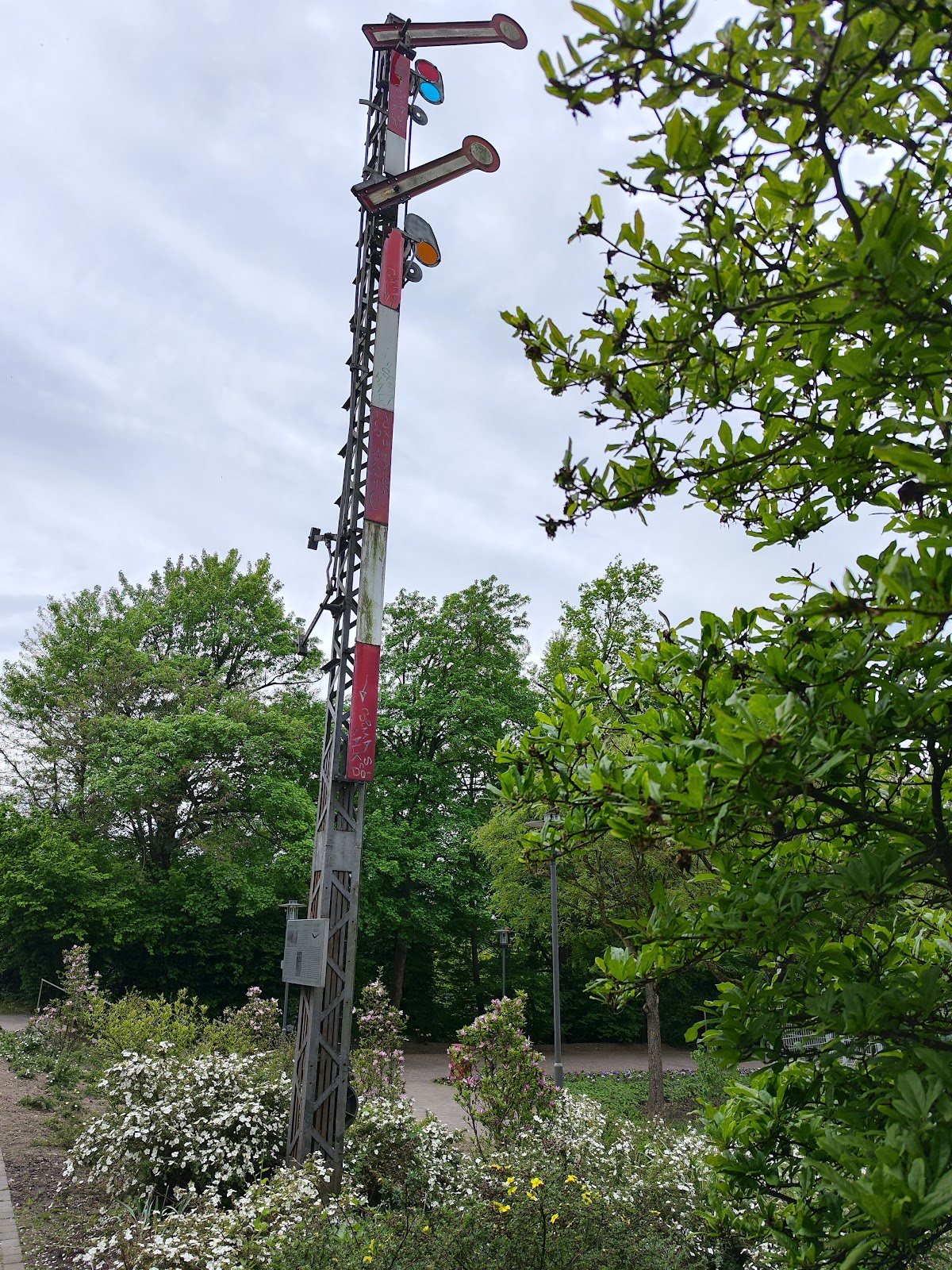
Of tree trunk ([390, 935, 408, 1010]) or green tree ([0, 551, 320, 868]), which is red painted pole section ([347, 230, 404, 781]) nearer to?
green tree ([0, 551, 320, 868])

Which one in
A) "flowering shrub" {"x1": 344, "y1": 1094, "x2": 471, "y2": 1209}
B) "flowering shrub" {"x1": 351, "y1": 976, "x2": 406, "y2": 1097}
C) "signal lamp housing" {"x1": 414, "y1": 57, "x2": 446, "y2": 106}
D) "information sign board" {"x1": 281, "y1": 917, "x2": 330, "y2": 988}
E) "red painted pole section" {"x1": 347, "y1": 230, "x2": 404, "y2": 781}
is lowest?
"flowering shrub" {"x1": 344, "y1": 1094, "x2": 471, "y2": 1209}

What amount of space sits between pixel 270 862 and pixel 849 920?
17704mm

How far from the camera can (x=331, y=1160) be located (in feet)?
20.2

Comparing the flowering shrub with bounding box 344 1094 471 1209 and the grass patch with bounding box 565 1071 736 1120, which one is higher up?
the flowering shrub with bounding box 344 1094 471 1209

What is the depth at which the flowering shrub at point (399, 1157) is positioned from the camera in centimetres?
617

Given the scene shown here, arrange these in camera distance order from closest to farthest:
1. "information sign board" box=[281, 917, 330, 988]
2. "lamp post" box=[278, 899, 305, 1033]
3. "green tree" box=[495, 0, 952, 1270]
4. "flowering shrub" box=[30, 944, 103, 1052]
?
"green tree" box=[495, 0, 952, 1270] < "information sign board" box=[281, 917, 330, 988] < "lamp post" box=[278, 899, 305, 1033] < "flowering shrub" box=[30, 944, 103, 1052]

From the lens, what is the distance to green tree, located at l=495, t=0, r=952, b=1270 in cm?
126

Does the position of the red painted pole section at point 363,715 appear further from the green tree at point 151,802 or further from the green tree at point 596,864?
the green tree at point 151,802

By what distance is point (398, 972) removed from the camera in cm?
2023

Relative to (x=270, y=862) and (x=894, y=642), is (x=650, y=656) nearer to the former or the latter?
(x=894, y=642)

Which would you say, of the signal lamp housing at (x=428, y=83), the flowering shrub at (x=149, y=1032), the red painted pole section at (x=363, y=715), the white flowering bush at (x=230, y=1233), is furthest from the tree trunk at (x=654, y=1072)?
the signal lamp housing at (x=428, y=83)

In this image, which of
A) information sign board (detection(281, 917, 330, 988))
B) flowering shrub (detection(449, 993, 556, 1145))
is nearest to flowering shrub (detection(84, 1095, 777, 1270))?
information sign board (detection(281, 917, 330, 988))

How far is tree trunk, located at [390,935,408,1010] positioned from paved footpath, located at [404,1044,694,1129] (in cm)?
128

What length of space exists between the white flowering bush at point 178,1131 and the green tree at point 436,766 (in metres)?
11.5
